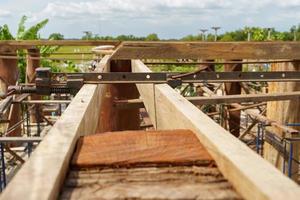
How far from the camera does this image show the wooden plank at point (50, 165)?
3.36ft

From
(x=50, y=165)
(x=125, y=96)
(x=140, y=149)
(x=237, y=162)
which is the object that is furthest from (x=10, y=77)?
(x=237, y=162)

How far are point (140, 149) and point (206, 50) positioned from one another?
2362 millimetres

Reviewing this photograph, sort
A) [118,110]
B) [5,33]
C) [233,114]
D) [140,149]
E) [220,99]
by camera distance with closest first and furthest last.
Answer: [140,149], [220,99], [118,110], [233,114], [5,33]

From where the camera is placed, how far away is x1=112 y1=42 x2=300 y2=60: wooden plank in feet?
11.7

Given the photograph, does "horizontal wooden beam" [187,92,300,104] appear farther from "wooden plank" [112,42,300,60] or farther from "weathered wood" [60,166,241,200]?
"weathered wood" [60,166,241,200]

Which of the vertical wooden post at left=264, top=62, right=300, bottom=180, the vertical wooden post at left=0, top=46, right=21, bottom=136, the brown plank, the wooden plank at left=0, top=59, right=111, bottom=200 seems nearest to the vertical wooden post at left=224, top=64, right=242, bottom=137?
the vertical wooden post at left=264, top=62, right=300, bottom=180

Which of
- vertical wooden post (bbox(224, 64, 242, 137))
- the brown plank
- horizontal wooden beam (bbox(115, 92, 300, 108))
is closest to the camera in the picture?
the brown plank

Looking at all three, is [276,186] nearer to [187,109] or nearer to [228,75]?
[187,109]

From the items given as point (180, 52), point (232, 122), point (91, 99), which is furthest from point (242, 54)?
point (232, 122)

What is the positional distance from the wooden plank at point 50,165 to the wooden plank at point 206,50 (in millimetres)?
1879

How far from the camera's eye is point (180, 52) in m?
3.65

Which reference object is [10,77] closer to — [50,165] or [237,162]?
[50,165]

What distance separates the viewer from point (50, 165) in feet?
3.89

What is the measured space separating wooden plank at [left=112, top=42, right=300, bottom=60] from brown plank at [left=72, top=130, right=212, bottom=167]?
198cm
